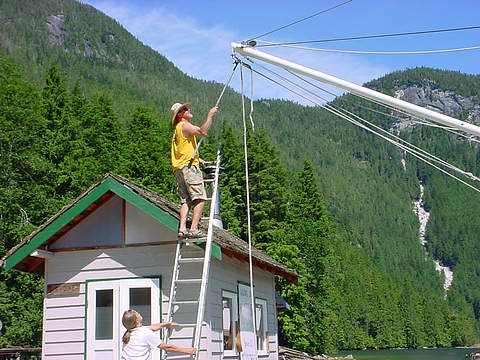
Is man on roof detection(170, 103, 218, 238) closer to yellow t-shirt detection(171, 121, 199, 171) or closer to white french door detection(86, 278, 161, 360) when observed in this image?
yellow t-shirt detection(171, 121, 199, 171)

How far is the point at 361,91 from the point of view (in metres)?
8.97

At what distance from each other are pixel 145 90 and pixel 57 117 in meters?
110

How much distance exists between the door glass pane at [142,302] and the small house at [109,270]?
0.02m

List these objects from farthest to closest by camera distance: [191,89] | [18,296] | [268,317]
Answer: [191,89]
[18,296]
[268,317]

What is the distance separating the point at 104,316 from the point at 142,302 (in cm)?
83

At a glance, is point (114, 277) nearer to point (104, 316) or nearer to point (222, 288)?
point (104, 316)

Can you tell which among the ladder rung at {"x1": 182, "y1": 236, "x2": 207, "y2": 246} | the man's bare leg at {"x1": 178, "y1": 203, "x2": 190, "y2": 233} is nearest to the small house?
the ladder rung at {"x1": 182, "y1": 236, "x2": 207, "y2": 246}

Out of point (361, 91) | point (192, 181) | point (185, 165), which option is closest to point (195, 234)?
point (192, 181)

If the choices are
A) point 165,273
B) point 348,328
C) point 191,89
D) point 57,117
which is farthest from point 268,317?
point 191,89

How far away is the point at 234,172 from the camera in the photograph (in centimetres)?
5078

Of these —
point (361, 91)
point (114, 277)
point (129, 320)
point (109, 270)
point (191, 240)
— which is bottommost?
point (129, 320)

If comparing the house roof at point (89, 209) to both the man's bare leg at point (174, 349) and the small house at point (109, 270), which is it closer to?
the small house at point (109, 270)

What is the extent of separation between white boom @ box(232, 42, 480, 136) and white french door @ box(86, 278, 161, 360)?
4996mm

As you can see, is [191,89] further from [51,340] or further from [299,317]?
[51,340]
